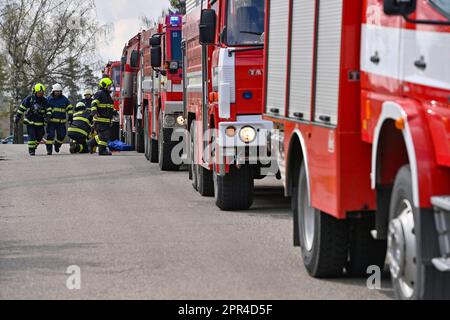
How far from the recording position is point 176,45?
22.6 metres

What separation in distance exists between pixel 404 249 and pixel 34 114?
2457 centimetres

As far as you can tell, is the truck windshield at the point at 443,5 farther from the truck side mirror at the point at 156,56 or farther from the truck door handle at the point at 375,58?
the truck side mirror at the point at 156,56

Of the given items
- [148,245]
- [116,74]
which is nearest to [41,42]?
[116,74]

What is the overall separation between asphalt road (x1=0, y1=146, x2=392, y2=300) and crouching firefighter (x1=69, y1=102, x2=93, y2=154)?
34.7ft

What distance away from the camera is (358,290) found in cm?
891

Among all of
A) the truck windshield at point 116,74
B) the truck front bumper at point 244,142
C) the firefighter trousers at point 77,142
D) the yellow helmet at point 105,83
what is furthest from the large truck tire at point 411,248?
the truck windshield at point 116,74

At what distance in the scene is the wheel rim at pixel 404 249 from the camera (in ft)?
24.0

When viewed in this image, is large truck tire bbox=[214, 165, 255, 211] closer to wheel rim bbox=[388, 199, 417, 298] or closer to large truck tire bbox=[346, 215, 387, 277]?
large truck tire bbox=[346, 215, 387, 277]

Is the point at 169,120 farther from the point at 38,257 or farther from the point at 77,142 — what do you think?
the point at 38,257

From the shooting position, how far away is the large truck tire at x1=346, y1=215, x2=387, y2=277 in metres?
9.23

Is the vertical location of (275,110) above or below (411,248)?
above
